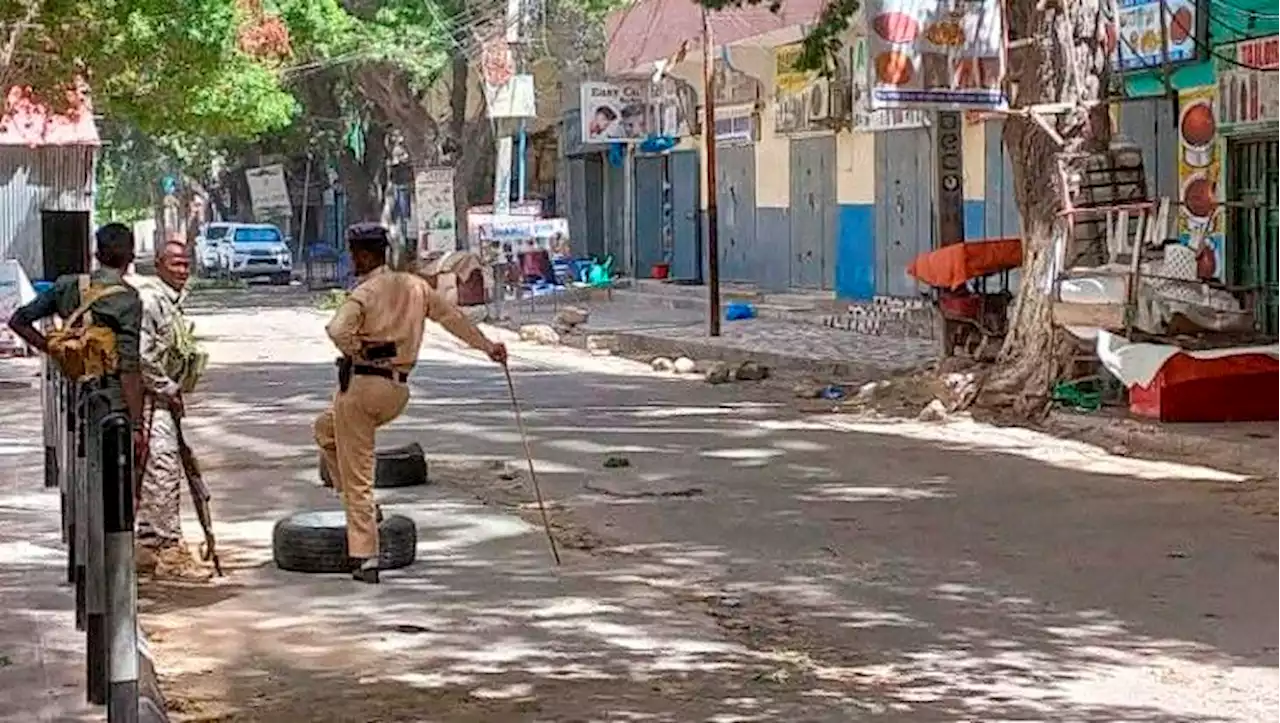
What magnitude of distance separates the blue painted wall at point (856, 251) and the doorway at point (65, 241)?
35.9 feet

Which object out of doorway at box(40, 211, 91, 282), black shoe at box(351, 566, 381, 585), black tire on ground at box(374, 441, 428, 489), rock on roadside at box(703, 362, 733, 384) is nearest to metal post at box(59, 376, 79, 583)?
black shoe at box(351, 566, 381, 585)

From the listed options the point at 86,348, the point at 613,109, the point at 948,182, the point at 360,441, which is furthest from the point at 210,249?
the point at 86,348

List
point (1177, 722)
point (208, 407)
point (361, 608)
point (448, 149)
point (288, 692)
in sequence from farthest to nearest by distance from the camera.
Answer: point (448, 149) → point (208, 407) → point (361, 608) → point (288, 692) → point (1177, 722)

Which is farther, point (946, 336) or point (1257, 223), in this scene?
point (1257, 223)

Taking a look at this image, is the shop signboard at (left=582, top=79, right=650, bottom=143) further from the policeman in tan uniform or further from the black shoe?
the black shoe

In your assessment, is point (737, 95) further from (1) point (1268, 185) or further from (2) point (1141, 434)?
(2) point (1141, 434)

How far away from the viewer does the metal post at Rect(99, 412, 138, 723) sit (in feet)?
18.6

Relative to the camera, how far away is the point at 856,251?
97.6 feet

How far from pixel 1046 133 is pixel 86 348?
10656mm

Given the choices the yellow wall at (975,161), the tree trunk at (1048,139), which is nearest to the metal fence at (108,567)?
the tree trunk at (1048,139)

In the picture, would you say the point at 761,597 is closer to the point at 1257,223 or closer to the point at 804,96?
the point at 1257,223

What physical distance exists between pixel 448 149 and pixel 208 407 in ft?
85.1

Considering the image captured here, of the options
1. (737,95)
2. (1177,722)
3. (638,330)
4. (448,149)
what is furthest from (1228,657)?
(448,149)

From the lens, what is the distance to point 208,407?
19.3 metres
